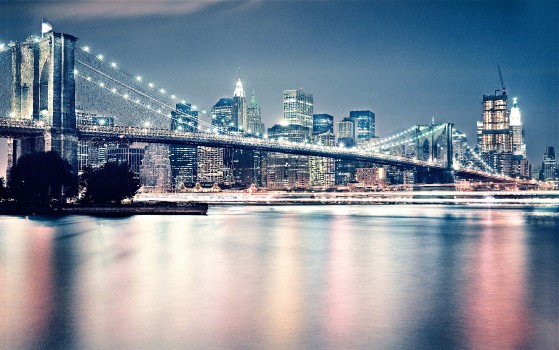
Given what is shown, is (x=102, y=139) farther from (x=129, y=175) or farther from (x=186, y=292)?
(x=186, y=292)

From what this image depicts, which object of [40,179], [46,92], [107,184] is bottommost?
[107,184]

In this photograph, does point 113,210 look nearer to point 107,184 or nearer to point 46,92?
point 107,184

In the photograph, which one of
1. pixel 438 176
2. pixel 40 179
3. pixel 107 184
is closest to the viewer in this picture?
pixel 40 179

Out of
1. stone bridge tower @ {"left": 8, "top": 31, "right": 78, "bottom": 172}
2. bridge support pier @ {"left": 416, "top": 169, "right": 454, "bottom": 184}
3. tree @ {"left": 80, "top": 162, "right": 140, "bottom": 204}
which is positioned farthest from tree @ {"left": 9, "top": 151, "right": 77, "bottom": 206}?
bridge support pier @ {"left": 416, "top": 169, "right": 454, "bottom": 184}

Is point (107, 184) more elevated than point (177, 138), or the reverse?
point (177, 138)

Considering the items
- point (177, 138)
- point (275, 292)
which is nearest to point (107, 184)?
point (177, 138)

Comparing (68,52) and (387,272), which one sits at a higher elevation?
(68,52)

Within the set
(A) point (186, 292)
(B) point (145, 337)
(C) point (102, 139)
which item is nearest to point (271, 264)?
(A) point (186, 292)
